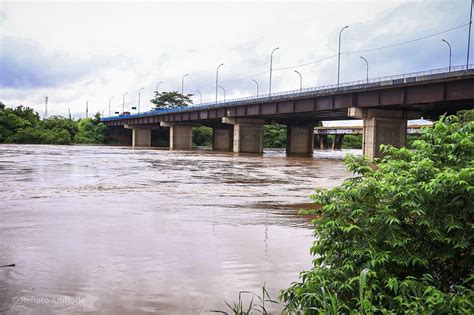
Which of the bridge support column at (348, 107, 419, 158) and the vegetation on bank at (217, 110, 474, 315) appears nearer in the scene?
the vegetation on bank at (217, 110, 474, 315)

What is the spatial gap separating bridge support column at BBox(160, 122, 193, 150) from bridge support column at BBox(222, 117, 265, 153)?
24.6 m

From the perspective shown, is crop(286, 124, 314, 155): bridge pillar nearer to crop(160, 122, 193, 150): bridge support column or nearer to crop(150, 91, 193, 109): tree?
crop(160, 122, 193, 150): bridge support column

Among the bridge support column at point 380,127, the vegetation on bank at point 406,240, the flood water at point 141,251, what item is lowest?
the flood water at point 141,251

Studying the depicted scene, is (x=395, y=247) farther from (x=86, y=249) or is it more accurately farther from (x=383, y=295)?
(x=86, y=249)

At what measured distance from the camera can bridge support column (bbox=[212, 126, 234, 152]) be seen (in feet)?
339

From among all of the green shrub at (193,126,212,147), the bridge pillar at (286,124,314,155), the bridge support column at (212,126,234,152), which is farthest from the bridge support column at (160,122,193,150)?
the green shrub at (193,126,212,147)

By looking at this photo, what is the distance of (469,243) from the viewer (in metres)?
3.95

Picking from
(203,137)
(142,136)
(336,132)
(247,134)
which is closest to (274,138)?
(336,132)

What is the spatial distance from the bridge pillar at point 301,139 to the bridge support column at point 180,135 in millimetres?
26413

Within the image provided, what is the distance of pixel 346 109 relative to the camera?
58.2 m

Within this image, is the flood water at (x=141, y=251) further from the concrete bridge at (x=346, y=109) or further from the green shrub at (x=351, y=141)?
the green shrub at (x=351, y=141)

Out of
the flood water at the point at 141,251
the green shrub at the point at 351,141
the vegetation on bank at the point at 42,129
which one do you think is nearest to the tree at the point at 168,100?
the vegetation on bank at the point at 42,129

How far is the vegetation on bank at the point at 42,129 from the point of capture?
109188 mm

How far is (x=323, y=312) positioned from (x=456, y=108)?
55.7 metres
